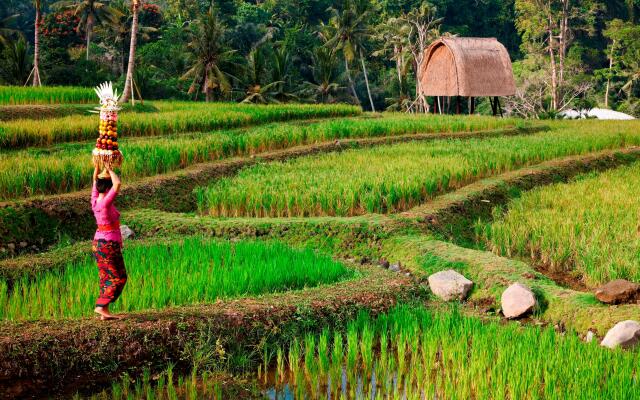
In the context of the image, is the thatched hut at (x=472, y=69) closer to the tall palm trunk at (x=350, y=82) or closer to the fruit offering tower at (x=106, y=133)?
the tall palm trunk at (x=350, y=82)

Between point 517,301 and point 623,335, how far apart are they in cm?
106

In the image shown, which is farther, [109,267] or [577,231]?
[577,231]

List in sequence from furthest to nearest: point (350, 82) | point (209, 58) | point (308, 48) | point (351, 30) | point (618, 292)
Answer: point (308, 48) → point (350, 82) → point (351, 30) → point (209, 58) → point (618, 292)

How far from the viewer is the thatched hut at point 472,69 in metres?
22.8

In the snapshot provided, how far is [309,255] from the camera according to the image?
7559mm

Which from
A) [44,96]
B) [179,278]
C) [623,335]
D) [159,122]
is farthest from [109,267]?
[44,96]

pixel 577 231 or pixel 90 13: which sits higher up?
pixel 90 13

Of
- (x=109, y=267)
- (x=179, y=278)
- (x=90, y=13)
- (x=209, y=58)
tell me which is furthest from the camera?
(x=90, y=13)

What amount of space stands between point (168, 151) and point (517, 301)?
651 cm

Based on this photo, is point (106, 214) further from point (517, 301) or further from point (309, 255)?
point (517, 301)

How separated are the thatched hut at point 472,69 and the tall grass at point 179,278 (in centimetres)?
1601

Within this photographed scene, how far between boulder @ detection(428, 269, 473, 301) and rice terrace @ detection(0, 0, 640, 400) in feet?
0.06

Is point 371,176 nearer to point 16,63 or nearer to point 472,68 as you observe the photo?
point 472,68

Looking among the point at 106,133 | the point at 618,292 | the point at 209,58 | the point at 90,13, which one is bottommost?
the point at 618,292
